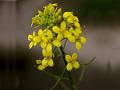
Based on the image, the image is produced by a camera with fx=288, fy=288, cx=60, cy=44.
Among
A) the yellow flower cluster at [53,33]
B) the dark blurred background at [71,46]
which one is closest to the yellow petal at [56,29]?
the yellow flower cluster at [53,33]

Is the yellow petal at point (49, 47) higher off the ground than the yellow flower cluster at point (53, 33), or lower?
lower

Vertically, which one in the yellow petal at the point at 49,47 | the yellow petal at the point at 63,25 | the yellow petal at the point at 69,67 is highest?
the yellow petal at the point at 63,25

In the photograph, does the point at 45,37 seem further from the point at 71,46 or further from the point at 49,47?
the point at 71,46

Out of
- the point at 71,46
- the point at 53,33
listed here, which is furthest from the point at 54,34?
the point at 71,46

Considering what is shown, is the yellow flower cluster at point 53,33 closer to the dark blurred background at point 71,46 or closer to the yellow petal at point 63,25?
the yellow petal at point 63,25

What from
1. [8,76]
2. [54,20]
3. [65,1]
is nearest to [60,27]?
[54,20]

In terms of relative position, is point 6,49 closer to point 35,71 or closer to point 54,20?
point 35,71

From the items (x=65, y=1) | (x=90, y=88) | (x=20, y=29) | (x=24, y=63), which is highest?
(x=65, y=1)

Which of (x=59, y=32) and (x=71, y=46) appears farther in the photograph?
(x=71, y=46)
